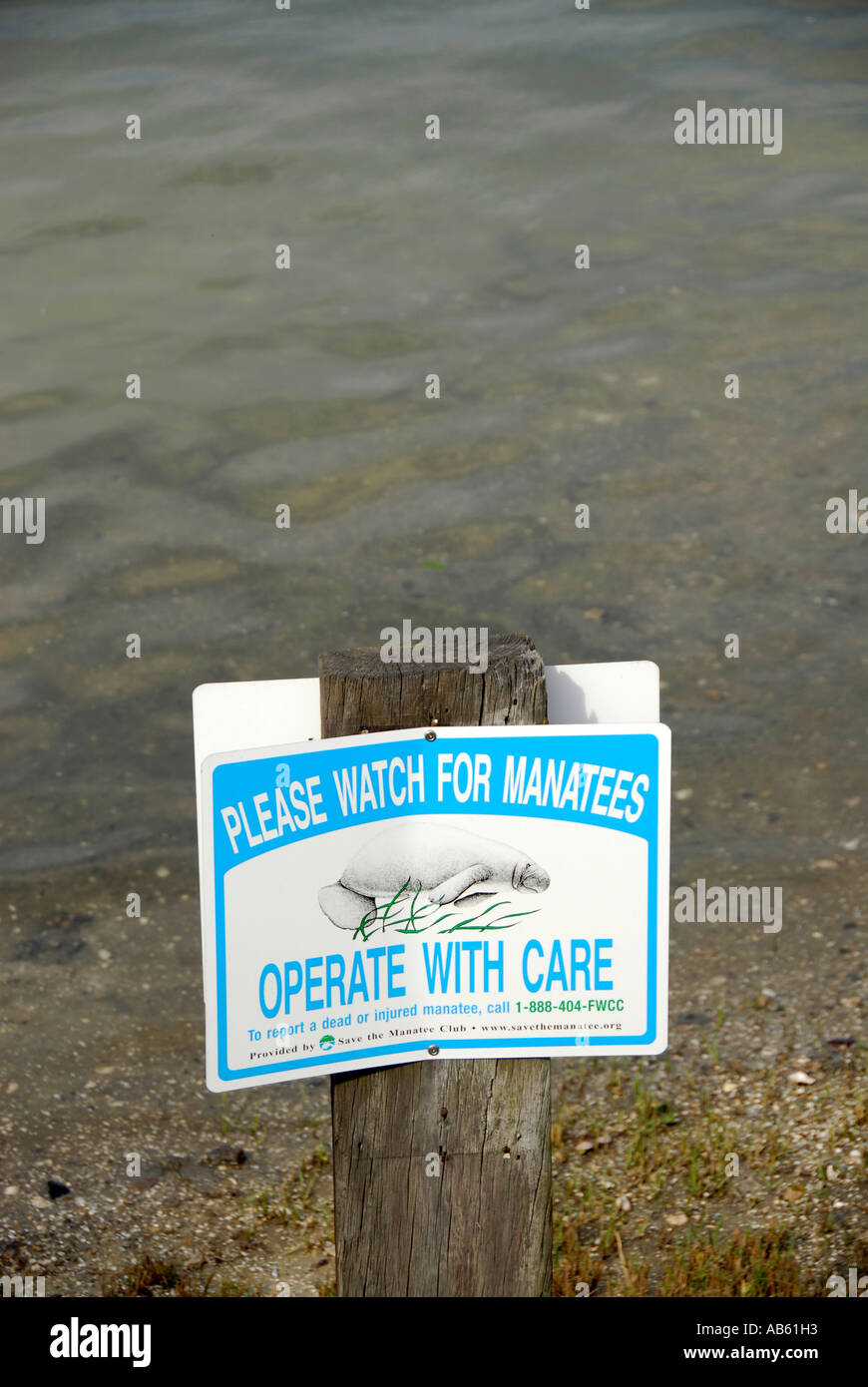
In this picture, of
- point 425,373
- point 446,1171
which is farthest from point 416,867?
point 425,373

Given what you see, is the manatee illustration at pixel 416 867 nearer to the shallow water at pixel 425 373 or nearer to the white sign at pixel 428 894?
the white sign at pixel 428 894

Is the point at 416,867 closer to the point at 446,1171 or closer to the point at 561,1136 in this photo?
the point at 446,1171

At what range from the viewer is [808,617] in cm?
735

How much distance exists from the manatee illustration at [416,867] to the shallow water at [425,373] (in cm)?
364

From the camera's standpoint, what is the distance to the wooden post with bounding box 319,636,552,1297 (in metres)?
2.35

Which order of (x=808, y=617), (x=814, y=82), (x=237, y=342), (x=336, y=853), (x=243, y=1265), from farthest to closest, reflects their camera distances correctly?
(x=814, y=82) → (x=237, y=342) → (x=808, y=617) → (x=243, y=1265) → (x=336, y=853)

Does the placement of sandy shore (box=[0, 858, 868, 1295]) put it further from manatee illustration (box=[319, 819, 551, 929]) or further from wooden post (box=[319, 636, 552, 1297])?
manatee illustration (box=[319, 819, 551, 929])

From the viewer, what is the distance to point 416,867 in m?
2.28

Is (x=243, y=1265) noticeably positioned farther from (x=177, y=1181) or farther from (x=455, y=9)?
(x=455, y=9)

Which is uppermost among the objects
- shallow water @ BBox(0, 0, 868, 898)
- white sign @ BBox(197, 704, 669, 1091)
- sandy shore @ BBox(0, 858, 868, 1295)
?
shallow water @ BBox(0, 0, 868, 898)

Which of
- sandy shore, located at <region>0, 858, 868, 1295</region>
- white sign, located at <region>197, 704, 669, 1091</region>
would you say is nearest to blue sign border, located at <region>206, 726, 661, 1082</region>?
white sign, located at <region>197, 704, 669, 1091</region>

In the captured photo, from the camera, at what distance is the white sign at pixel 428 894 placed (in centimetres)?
227

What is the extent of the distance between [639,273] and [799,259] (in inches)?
49.7
